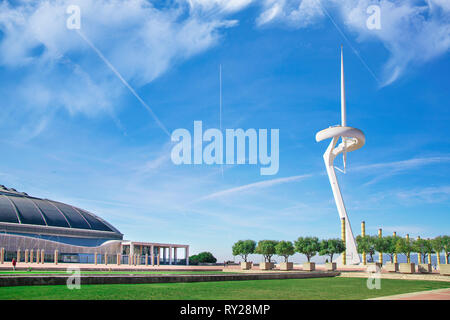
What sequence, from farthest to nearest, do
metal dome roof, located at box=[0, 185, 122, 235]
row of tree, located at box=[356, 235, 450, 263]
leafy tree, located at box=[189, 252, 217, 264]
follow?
leafy tree, located at box=[189, 252, 217, 264]
metal dome roof, located at box=[0, 185, 122, 235]
row of tree, located at box=[356, 235, 450, 263]

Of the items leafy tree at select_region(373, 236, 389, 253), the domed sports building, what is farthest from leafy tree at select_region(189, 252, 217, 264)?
leafy tree at select_region(373, 236, 389, 253)

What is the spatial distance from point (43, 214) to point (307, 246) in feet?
180

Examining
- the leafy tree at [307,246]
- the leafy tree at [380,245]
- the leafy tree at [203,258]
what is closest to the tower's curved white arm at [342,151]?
the leafy tree at [380,245]

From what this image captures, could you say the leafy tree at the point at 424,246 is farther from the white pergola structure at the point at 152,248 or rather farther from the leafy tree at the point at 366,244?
the white pergola structure at the point at 152,248

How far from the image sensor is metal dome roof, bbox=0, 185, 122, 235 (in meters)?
82.2

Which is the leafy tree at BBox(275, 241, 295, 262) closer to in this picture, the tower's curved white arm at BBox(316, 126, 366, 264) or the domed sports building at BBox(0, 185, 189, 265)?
the tower's curved white arm at BBox(316, 126, 366, 264)

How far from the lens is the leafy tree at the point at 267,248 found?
220 feet

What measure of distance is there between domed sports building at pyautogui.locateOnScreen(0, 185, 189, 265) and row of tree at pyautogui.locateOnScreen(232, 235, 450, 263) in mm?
22527

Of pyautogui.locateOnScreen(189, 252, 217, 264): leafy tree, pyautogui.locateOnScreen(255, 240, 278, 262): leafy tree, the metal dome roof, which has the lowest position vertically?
pyautogui.locateOnScreen(189, 252, 217, 264): leafy tree

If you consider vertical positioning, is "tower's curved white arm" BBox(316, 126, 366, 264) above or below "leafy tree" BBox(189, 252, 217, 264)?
above

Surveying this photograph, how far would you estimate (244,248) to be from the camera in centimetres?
8262

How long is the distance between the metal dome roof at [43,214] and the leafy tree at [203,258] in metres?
20.8

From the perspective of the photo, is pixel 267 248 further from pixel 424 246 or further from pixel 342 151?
pixel 424 246

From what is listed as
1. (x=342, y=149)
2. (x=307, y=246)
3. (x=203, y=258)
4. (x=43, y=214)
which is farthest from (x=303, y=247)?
(x=43, y=214)
